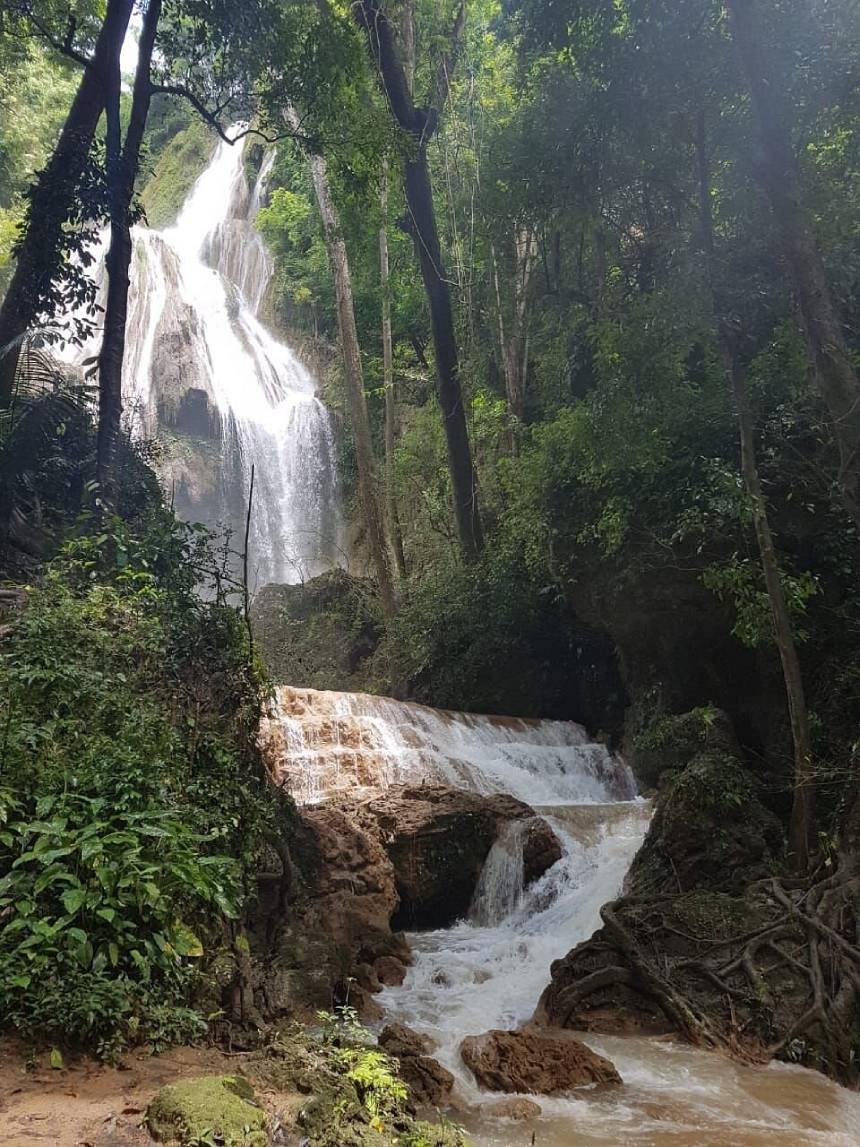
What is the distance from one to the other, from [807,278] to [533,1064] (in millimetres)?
6033

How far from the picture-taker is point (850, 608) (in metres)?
8.27

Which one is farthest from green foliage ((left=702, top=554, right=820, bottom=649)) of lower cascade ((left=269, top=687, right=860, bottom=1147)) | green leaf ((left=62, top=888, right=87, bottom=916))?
green leaf ((left=62, top=888, right=87, bottom=916))

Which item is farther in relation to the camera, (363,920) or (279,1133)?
(363,920)

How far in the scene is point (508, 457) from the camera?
51.6 feet

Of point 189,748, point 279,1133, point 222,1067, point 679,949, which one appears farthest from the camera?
point 679,949

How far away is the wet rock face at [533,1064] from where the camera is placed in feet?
15.2

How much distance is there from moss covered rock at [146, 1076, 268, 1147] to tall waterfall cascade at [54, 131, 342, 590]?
62.0 ft

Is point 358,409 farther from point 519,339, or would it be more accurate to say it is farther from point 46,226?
point 46,226

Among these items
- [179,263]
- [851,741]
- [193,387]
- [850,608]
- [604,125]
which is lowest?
[851,741]

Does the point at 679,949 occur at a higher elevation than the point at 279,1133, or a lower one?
lower

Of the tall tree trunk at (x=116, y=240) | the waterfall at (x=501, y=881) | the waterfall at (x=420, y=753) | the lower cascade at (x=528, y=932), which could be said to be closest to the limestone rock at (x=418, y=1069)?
the lower cascade at (x=528, y=932)

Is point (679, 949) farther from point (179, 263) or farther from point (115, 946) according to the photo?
point (179, 263)

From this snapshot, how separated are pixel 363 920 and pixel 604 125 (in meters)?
8.99

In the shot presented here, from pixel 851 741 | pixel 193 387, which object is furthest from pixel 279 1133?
pixel 193 387
